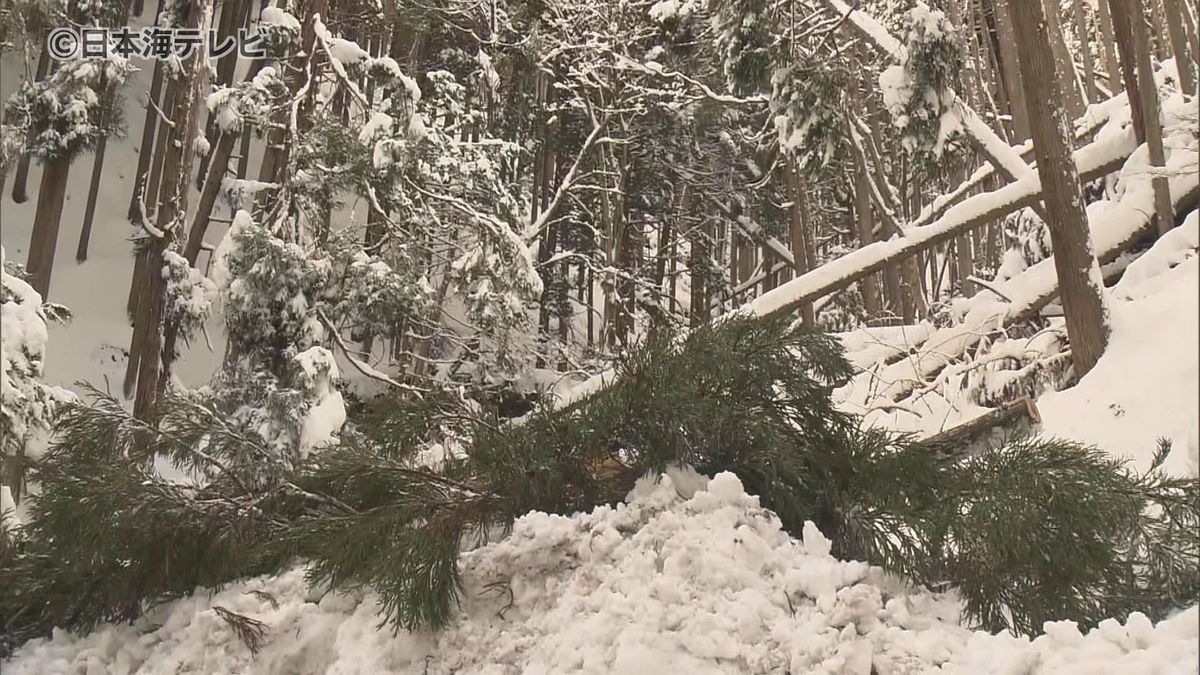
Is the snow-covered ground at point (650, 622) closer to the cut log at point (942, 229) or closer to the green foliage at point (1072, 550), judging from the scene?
the green foliage at point (1072, 550)

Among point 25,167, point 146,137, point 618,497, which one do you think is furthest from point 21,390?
point 146,137

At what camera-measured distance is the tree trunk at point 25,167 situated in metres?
2.10

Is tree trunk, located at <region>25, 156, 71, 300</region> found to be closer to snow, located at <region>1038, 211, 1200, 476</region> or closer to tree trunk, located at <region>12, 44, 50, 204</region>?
tree trunk, located at <region>12, 44, 50, 204</region>

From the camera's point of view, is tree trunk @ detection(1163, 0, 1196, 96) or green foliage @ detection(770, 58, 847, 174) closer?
tree trunk @ detection(1163, 0, 1196, 96)

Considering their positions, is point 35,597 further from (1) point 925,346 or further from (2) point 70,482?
(1) point 925,346

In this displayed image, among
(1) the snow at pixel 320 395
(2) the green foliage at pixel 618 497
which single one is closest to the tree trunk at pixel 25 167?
(2) the green foliage at pixel 618 497

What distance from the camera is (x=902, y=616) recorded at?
1.61 meters

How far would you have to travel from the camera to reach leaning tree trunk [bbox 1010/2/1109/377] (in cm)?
413

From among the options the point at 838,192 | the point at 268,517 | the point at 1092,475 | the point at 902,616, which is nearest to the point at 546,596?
the point at 902,616

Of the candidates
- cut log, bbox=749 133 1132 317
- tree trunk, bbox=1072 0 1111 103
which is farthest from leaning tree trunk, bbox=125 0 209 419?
tree trunk, bbox=1072 0 1111 103

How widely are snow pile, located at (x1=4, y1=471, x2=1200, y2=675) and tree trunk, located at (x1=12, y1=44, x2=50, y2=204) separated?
3.61 ft

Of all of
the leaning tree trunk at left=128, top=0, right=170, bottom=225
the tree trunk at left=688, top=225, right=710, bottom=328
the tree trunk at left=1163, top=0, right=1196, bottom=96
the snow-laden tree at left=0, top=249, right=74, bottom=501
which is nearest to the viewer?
the snow-laden tree at left=0, top=249, right=74, bottom=501

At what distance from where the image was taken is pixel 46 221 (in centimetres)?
285

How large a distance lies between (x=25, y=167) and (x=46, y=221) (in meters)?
0.33
